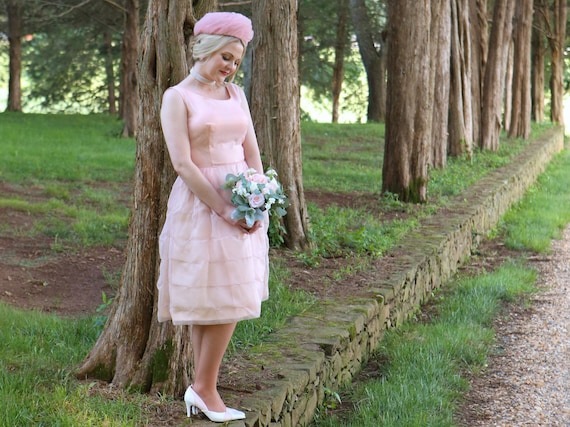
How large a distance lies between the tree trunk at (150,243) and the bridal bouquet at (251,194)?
0.72m

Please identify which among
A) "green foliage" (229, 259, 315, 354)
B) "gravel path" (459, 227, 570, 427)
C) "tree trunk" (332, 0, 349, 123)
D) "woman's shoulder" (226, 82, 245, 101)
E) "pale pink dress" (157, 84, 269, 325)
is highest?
"tree trunk" (332, 0, 349, 123)

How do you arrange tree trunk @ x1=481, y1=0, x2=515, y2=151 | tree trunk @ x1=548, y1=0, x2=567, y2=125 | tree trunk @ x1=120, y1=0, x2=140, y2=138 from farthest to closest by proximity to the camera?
tree trunk @ x1=548, y1=0, x2=567, y2=125
tree trunk @ x1=120, y1=0, x2=140, y2=138
tree trunk @ x1=481, y1=0, x2=515, y2=151

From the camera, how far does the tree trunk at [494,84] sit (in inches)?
720

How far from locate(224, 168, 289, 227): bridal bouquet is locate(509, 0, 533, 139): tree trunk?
2031 cm

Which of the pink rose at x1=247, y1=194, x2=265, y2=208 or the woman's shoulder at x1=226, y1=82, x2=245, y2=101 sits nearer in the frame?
the pink rose at x1=247, y1=194, x2=265, y2=208

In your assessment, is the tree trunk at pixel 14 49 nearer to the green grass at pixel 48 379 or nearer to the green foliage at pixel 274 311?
the green foliage at pixel 274 311

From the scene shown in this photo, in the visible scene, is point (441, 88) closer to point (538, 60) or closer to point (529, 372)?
point (529, 372)

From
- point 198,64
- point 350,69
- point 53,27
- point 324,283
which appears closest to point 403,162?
point 324,283

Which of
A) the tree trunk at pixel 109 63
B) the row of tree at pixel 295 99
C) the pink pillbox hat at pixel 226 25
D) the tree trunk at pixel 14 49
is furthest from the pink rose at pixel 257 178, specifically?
the tree trunk at pixel 14 49

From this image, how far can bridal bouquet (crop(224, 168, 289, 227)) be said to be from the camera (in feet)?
12.2

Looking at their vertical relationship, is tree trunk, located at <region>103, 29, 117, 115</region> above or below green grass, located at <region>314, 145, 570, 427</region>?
above

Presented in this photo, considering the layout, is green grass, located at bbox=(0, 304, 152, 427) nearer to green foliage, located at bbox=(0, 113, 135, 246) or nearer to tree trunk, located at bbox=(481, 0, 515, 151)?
green foliage, located at bbox=(0, 113, 135, 246)

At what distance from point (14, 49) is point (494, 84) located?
637 inches

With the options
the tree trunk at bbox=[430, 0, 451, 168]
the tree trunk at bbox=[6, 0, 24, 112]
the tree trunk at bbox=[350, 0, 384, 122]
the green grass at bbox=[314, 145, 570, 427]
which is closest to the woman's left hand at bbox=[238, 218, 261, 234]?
the green grass at bbox=[314, 145, 570, 427]
